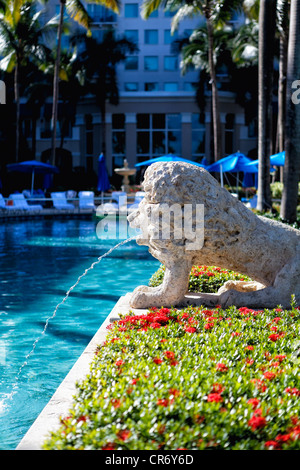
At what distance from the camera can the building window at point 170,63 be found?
49.2 meters

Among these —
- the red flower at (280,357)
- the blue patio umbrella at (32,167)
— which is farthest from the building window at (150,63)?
the red flower at (280,357)

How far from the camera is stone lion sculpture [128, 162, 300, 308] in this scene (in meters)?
6.98

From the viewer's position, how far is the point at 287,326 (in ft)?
19.1

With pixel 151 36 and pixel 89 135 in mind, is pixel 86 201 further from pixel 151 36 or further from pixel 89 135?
pixel 151 36

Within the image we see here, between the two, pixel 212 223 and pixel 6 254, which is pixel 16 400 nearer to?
pixel 212 223

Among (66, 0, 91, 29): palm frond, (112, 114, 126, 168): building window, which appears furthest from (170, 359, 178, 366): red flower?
(112, 114, 126, 168): building window

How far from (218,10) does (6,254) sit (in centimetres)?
1919

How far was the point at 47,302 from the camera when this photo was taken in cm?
1047

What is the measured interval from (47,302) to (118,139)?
38.4m

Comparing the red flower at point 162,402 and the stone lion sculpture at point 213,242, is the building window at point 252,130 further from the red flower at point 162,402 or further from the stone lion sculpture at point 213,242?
the red flower at point 162,402

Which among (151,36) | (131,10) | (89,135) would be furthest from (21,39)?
(151,36)

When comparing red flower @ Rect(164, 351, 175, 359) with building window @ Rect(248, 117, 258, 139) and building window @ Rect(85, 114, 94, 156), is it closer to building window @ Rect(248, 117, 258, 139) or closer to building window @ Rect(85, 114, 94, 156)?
building window @ Rect(85, 114, 94, 156)

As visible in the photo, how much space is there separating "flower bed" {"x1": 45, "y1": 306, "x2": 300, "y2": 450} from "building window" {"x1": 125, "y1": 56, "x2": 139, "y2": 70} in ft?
153

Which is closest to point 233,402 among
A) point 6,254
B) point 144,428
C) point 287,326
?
point 144,428
